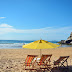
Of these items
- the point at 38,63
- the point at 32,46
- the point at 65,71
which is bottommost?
the point at 65,71

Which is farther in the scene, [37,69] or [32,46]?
[32,46]

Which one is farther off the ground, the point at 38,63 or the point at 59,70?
the point at 38,63

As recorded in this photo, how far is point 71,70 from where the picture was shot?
5695 mm

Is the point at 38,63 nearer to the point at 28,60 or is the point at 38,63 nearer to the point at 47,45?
the point at 28,60

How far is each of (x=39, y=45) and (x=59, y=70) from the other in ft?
5.58

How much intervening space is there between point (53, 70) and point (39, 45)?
4.99 ft

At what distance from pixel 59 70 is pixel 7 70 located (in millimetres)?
2715

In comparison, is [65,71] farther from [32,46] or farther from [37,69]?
[32,46]

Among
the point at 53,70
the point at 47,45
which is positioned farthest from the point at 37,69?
the point at 47,45

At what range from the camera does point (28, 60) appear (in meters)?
5.48

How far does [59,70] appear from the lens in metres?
5.68

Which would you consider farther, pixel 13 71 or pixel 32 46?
pixel 32 46

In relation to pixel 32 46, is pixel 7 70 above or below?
below

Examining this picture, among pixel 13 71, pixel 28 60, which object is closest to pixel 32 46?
pixel 28 60
